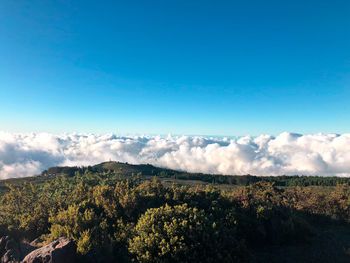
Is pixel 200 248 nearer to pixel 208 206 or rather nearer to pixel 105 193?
pixel 208 206

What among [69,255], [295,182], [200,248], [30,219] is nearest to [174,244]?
[200,248]

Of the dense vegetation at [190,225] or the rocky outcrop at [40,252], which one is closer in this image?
the rocky outcrop at [40,252]

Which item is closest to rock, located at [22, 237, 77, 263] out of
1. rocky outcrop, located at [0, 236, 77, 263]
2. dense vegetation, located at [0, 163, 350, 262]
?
rocky outcrop, located at [0, 236, 77, 263]

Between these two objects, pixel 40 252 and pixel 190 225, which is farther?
pixel 190 225

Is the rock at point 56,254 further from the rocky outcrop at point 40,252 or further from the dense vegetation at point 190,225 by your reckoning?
the dense vegetation at point 190,225

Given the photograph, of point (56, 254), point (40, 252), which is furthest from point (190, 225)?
point (40, 252)

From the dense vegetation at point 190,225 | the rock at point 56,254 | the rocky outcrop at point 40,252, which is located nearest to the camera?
the rock at point 56,254

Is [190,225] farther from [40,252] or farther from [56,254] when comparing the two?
[40,252]

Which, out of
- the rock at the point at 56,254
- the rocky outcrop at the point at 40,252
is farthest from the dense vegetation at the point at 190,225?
the rocky outcrop at the point at 40,252
